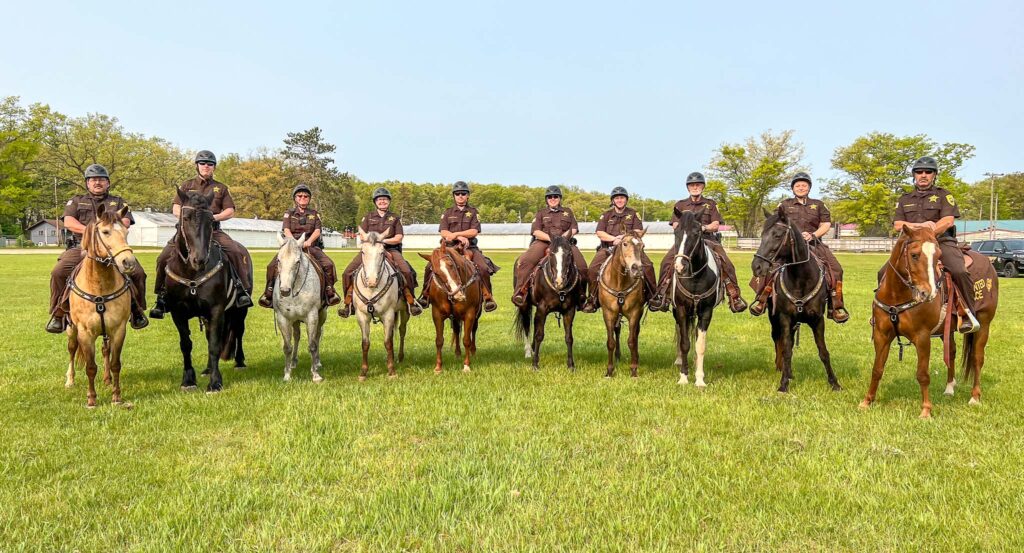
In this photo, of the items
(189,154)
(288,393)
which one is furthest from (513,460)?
(189,154)

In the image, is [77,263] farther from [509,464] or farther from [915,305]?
[915,305]

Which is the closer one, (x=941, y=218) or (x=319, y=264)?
(x=941, y=218)

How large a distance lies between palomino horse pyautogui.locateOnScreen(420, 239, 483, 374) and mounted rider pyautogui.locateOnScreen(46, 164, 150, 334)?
13.5 ft

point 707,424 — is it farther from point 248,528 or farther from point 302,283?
point 302,283

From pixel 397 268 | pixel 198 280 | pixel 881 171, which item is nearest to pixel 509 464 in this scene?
pixel 397 268

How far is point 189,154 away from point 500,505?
109 meters

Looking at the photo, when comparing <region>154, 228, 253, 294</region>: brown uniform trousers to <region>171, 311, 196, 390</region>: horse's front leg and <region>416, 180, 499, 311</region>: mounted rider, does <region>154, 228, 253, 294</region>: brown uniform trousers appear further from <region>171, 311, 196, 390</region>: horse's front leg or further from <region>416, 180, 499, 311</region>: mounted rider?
<region>416, 180, 499, 311</region>: mounted rider

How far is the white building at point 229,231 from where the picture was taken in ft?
245

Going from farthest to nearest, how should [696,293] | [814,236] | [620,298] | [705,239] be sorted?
1. [705,239]
2. [620,298]
3. [696,293]
4. [814,236]

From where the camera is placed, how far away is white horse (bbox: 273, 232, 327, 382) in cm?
911

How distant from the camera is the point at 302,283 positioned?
9445 millimetres

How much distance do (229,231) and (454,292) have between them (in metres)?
81.6

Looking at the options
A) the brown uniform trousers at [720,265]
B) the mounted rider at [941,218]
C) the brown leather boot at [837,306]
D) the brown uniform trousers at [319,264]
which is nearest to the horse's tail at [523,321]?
the brown uniform trousers at [720,265]

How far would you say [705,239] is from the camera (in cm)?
1020
